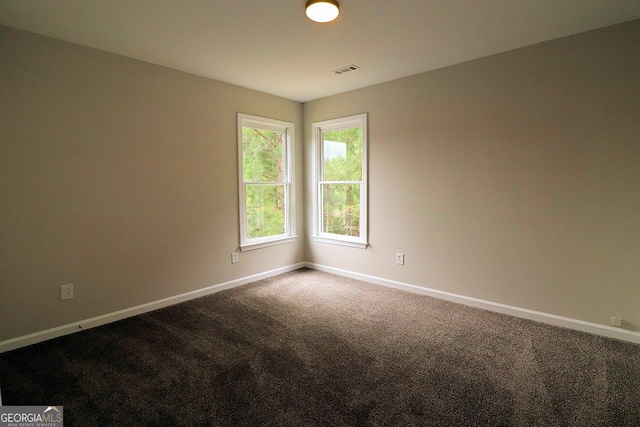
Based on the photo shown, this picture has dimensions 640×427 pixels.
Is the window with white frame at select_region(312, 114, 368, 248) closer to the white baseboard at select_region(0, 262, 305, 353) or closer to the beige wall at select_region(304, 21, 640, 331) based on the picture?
the beige wall at select_region(304, 21, 640, 331)

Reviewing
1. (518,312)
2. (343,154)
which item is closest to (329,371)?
(518,312)

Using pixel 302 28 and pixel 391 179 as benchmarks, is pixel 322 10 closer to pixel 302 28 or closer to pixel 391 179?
pixel 302 28

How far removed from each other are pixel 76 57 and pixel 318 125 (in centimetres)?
277

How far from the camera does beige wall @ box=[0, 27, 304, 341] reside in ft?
8.29

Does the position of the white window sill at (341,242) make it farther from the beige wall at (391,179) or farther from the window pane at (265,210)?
the window pane at (265,210)

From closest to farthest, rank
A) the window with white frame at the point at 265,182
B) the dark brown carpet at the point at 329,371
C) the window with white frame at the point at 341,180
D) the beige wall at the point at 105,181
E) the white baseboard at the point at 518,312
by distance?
1. the dark brown carpet at the point at 329,371
2. the beige wall at the point at 105,181
3. the white baseboard at the point at 518,312
4. the window with white frame at the point at 265,182
5. the window with white frame at the point at 341,180

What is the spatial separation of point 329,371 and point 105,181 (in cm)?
252

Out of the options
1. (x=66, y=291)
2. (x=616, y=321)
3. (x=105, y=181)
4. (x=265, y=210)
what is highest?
(x=105, y=181)

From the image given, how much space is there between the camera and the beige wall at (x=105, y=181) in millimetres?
2527

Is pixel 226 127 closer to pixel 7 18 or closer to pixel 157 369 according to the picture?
pixel 7 18

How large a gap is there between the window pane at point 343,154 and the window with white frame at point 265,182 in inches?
20.4

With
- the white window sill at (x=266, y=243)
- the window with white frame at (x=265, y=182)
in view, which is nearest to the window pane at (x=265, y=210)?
the window with white frame at (x=265, y=182)

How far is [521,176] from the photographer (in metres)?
3.02

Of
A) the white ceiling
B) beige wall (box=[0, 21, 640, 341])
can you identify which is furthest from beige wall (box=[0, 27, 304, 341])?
the white ceiling
